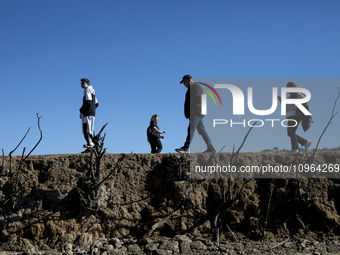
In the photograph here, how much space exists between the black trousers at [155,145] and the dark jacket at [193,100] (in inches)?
49.2

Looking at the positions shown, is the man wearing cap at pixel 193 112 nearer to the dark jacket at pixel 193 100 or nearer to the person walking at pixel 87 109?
the dark jacket at pixel 193 100

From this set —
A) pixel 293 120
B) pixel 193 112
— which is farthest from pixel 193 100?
pixel 293 120

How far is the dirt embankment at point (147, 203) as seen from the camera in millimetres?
8477

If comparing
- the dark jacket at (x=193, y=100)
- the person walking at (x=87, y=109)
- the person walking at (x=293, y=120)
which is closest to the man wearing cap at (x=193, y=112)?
the dark jacket at (x=193, y=100)

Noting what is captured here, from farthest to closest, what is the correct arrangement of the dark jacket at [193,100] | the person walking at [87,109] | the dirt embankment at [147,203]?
1. the dark jacket at [193,100]
2. the person walking at [87,109]
3. the dirt embankment at [147,203]

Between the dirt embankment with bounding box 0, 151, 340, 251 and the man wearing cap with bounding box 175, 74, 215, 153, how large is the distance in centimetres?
52

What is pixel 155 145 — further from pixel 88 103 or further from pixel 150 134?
pixel 88 103

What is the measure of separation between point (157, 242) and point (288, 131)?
4.41 meters

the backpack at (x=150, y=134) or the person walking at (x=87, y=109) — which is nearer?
the person walking at (x=87, y=109)

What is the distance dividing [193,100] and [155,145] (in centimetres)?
185

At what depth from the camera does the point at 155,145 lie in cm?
1055

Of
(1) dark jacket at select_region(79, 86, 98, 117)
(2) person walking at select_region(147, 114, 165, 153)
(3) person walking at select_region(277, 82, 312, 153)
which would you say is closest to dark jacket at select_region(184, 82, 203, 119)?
(2) person walking at select_region(147, 114, 165, 153)

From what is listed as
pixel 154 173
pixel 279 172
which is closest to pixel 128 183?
pixel 154 173

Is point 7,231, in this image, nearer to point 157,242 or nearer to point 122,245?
point 122,245
